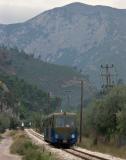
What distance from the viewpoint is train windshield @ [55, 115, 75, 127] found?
179 feet

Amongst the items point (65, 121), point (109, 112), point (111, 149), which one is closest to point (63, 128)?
point (65, 121)

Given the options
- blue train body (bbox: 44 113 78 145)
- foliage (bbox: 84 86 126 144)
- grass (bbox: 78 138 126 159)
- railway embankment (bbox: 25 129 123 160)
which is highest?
foliage (bbox: 84 86 126 144)

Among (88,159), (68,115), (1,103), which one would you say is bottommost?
(88,159)

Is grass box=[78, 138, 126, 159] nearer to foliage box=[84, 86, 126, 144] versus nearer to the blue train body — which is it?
the blue train body

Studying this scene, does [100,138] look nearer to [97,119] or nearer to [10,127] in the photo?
[97,119]

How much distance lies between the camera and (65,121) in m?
55.0

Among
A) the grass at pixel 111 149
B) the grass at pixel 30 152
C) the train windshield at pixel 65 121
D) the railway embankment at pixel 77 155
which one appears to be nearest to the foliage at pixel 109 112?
the grass at pixel 111 149

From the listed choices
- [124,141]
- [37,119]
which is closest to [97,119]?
[124,141]

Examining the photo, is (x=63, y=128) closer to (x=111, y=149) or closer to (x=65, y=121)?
(x=65, y=121)

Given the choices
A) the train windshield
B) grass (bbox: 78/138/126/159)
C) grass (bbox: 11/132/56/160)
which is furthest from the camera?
the train windshield

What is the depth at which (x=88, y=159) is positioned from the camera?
1438 inches

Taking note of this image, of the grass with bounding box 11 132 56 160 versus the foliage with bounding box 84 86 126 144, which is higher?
the foliage with bounding box 84 86 126 144

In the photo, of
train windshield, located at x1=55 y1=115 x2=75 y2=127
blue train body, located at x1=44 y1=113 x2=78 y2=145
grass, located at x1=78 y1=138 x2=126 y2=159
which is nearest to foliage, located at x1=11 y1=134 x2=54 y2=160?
blue train body, located at x1=44 y1=113 x2=78 y2=145

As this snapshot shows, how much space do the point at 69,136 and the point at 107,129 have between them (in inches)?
595
